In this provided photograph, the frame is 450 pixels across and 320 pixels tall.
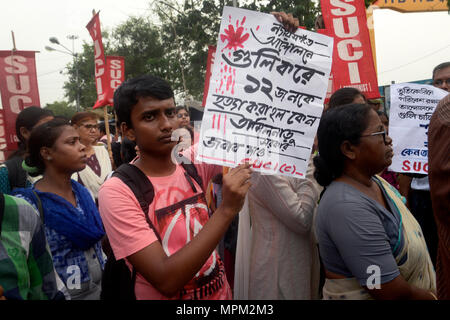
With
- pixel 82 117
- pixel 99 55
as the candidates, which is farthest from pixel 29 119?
pixel 99 55

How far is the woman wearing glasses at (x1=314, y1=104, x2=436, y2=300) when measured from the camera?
160 centimetres

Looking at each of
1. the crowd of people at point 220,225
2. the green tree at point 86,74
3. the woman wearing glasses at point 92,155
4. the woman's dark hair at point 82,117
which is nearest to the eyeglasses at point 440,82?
the crowd of people at point 220,225

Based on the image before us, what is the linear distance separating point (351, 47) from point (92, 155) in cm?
319

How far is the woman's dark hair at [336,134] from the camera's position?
1814 millimetres

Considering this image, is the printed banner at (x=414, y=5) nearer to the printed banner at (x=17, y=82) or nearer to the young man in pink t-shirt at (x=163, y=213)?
the printed banner at (x=17, y=82)

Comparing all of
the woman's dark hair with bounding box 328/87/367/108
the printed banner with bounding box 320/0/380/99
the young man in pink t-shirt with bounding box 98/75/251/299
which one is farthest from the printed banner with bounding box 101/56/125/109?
the young man in pink t-shirt with bounding box 98/75/251/299


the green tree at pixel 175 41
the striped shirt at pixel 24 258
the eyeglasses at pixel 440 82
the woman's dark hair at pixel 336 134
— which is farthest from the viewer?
the green tree at pixel 175 41

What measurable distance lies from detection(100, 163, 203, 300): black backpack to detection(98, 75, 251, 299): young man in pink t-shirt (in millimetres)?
23

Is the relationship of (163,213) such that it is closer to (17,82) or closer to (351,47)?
(351,47)

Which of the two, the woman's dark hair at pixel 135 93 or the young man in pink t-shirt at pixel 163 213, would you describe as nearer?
the young man in pink t-shirt at pixel 163 213

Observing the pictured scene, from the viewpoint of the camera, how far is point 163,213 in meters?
1.46

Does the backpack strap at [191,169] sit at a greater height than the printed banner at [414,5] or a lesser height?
lesser
